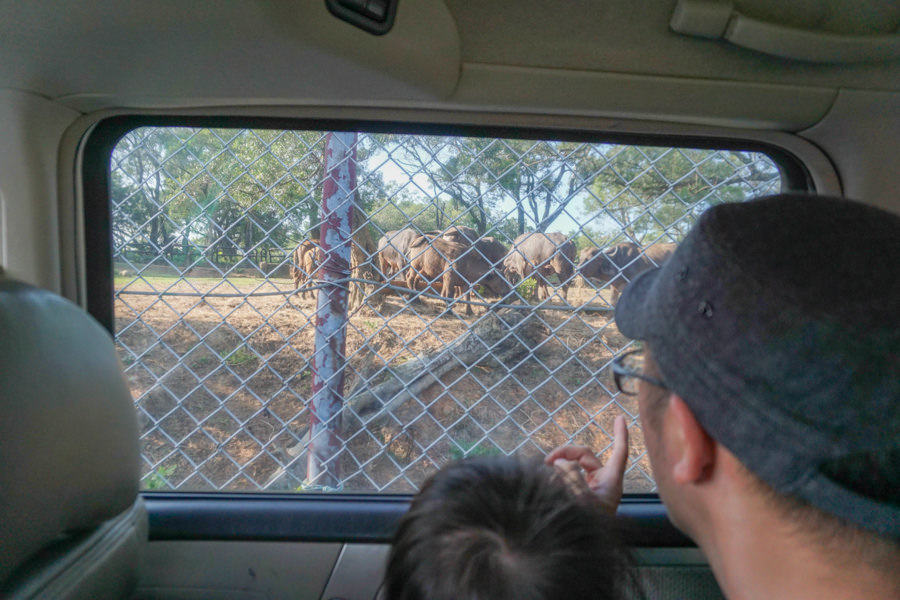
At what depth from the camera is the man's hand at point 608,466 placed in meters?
0.98

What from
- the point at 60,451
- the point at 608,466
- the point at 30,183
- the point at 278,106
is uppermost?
the point at 278,106

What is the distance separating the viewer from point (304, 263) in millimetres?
→ 1360

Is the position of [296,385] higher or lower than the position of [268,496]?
higher

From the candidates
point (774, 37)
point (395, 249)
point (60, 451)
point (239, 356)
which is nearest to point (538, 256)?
point (395, 249)

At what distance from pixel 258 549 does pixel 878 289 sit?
1.26 metres

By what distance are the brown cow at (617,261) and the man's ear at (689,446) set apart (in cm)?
79

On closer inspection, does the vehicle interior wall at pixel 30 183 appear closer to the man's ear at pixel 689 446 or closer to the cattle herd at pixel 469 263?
the cattle herd at pixel 469 263

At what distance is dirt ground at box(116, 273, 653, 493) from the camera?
1.37 metres

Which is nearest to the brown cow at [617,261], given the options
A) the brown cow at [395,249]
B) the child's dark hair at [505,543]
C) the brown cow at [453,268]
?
the brown cow at [453,268]

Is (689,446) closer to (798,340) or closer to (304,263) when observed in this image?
(798,340)

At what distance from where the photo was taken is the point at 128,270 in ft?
4.42

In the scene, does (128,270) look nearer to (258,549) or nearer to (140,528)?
(140,528)

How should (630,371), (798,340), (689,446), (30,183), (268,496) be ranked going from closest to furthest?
(798,340)
(689,446)
(630,371)
(30,183)
(268,496)

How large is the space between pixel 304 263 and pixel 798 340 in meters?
1.10
